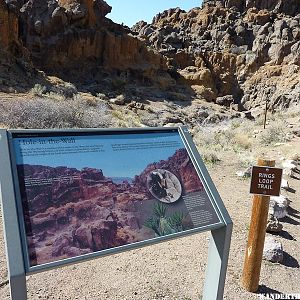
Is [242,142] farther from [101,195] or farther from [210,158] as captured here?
[101,195]

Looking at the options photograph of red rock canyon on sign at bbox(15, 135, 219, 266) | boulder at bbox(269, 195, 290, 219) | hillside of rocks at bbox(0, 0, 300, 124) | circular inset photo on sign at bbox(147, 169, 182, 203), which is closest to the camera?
photograph of red rock canyon on sign at bbox(15, 135, 219, 266)

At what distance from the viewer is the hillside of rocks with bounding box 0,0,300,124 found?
33312mm

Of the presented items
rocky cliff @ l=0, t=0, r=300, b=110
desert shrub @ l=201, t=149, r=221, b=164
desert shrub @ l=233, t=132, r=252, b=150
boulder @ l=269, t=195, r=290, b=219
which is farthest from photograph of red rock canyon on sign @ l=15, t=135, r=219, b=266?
rocky cliff @ l=0, t=0, r=300, b=110

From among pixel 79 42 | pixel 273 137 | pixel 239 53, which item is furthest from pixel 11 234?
pixel 239 53

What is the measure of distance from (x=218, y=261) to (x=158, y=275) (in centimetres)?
109

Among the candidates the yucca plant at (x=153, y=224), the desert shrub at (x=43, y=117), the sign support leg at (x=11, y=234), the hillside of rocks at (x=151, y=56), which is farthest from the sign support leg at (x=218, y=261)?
the hillside of rocks at (x=151, y=56)

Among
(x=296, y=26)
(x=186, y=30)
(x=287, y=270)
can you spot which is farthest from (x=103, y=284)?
(x=186, y=30)

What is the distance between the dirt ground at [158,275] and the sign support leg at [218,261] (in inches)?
25.0

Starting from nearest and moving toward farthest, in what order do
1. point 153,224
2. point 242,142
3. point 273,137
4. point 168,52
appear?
point 153,224
point 242,142
point 273,137
point 168,52

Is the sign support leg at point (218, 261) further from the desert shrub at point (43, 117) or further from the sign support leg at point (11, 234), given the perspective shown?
the desert shrub at point (43, 117)

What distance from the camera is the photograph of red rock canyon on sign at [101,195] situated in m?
1.97

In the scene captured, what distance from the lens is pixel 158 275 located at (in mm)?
3617

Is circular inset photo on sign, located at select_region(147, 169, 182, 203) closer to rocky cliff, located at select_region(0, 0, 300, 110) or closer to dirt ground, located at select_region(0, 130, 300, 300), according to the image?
dirt ground, located at select_region(0, 130, 300, 300)

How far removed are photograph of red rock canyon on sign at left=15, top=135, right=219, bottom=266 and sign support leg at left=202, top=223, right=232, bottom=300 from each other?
→ 0.18m
